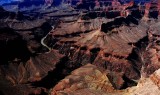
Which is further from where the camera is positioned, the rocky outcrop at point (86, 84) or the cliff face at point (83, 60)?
the cliff face at point (83, 60)

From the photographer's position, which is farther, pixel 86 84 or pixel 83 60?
pixel 83 60

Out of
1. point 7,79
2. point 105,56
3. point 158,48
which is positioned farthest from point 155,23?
point 7,79

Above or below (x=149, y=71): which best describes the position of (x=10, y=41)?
above

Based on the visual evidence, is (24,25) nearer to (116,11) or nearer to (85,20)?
(85,20)

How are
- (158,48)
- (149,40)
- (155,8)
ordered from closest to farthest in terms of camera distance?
1. (158,48)
2. (149,40)
3. (155,8)

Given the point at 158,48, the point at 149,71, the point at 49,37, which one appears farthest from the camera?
the point at 49,37

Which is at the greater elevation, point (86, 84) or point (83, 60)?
point (86, 84)

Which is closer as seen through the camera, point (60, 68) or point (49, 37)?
point (60, 68)

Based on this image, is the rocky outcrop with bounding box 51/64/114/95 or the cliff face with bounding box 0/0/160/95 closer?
the rocky outcrop with bounding box 51/64/114/95

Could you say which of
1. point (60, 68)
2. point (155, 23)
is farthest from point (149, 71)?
point (155, 23)

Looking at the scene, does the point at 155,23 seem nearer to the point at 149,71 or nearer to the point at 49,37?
the point at 49,37
